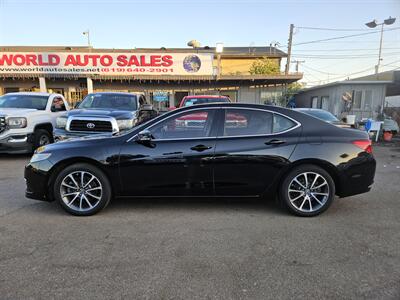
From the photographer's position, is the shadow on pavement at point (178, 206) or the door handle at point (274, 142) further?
the shadow on pavement at point (178, 206)

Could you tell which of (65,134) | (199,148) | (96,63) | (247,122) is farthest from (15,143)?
(96,63)

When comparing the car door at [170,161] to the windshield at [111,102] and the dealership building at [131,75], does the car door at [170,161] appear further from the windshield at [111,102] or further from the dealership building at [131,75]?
the dealership building at [131,75]

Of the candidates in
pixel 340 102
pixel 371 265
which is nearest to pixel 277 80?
pixel 340 102

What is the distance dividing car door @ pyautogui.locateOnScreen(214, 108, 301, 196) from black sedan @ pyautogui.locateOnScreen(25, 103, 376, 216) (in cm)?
1

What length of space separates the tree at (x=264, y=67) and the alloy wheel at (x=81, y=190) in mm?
26589

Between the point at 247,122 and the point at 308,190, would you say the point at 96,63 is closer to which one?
the point at 247,122

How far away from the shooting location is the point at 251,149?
4.14 meters

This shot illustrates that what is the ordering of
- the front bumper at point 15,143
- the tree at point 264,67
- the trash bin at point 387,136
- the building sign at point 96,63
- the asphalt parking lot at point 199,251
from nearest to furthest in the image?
the asphalt parking lot at point 199,251 → the front bumper at point 15,143 → the trash bin at point 387,136 → the building sign at point 96,63 → the tree at point 264,67

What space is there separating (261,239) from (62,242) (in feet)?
7.52

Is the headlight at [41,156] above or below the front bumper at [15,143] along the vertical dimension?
above

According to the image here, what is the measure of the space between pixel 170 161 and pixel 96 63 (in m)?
17.1

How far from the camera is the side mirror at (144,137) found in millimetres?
4137

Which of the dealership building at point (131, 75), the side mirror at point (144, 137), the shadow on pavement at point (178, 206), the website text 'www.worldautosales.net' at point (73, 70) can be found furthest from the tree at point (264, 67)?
the side mirror at point (144, 137)

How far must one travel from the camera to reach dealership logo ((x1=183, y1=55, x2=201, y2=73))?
19609 mm
